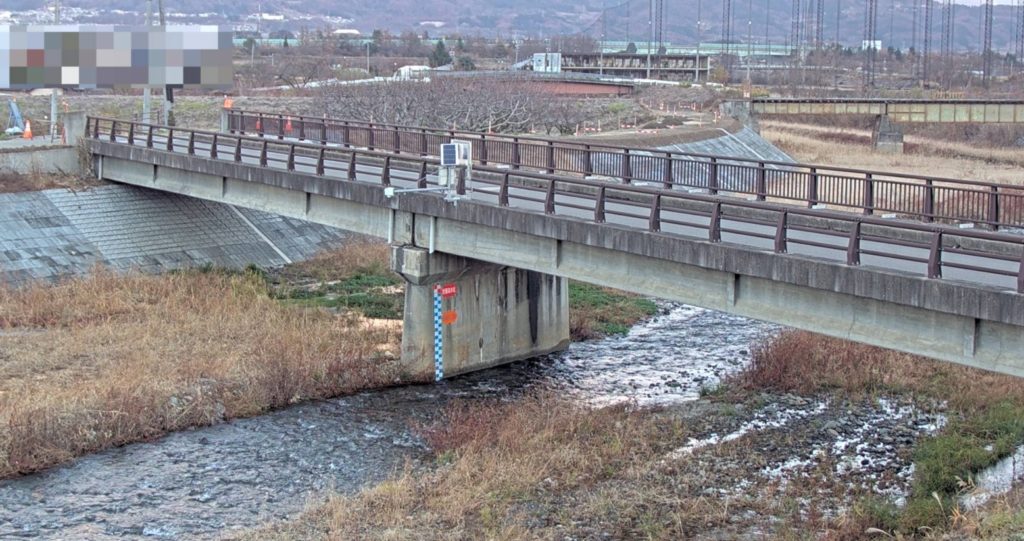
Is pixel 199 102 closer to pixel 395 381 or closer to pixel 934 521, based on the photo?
pixel 395 381

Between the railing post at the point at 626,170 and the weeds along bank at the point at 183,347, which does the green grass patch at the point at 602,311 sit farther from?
the railing post at the point at 626,170

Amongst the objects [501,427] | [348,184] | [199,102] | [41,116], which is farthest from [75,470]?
[199,102]

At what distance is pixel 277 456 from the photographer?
23.8 metres

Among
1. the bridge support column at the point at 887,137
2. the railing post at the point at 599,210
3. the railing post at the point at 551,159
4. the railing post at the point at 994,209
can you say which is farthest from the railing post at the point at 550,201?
the bridge support column at the point at 887,137

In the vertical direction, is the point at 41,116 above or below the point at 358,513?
above

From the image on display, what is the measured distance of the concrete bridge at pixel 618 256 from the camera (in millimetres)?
19844

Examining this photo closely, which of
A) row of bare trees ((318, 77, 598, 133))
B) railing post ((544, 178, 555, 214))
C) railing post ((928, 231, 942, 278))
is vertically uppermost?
row of bare trees ((318, 77, 598, 133))

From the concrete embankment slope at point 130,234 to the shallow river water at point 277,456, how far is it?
548 inches

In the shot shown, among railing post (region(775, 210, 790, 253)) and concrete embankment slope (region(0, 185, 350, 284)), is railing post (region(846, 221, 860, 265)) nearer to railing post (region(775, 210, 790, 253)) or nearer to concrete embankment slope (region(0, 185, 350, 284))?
railing post (region(775, 210, 790, 253))

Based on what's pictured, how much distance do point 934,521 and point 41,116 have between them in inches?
2381

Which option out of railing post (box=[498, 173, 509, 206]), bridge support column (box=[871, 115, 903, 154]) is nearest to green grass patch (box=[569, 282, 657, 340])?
railing post (box=[498, 173, 509, 206])

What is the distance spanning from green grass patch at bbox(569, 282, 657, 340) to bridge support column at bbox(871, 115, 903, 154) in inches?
Result: 1870

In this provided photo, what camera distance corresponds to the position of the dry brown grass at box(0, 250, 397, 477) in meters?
24.0

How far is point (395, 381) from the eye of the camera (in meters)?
29.5
